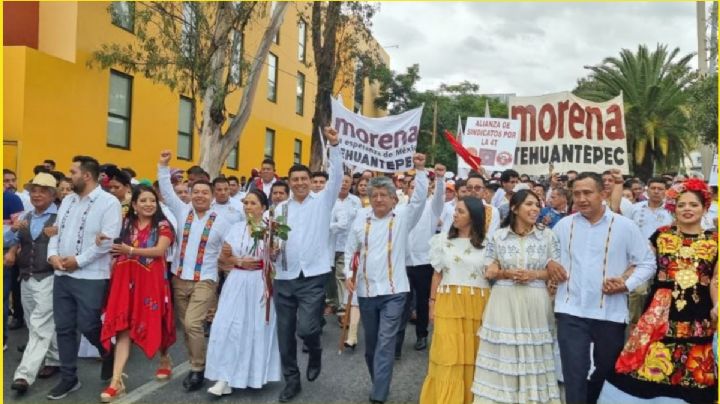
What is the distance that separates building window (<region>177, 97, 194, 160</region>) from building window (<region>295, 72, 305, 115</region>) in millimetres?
9039

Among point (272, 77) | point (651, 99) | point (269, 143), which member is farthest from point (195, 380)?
point (651, 99)

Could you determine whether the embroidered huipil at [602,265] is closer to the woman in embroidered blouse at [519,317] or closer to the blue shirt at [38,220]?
the woman in embroidered blouse at [519,317]

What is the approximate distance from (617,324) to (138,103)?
563 inches

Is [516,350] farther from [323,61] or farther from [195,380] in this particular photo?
[323,61]

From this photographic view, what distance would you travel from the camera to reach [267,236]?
5945 millimetres

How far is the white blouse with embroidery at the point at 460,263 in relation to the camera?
5215 millimetres

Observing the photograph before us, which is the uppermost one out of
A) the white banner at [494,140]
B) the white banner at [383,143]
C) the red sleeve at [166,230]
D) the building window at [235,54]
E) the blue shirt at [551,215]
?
the building window at [235,54]

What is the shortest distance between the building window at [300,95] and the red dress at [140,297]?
22339 millimetres

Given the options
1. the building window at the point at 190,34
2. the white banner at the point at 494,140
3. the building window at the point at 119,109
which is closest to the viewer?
the white banner at the point at 494,140

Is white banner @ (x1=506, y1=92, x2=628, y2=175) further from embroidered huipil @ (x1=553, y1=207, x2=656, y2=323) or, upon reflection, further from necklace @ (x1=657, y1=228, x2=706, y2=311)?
necklace @ (x1=657, y1=228, x2=706, y2=311)

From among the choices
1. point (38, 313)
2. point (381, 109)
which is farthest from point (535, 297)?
point (381, 109)

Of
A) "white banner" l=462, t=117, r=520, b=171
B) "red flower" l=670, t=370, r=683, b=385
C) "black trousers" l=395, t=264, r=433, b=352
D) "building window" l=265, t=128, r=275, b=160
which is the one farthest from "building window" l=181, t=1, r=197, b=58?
"red flower" l=670, t=370, r=683, b=385

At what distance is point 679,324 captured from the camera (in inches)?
168

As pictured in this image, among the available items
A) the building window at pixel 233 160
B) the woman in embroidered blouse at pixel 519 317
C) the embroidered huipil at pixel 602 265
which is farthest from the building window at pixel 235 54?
the embroidered huipil at pixel 602 265
